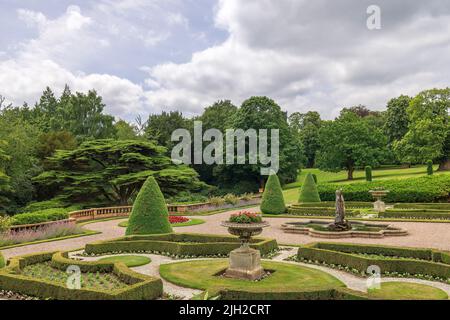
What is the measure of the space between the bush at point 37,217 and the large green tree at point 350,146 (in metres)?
39.3

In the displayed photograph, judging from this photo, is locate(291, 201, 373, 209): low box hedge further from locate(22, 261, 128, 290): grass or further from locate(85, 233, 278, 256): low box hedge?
locate(22, 261, 128, 290): grass

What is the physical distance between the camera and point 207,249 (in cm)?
1541

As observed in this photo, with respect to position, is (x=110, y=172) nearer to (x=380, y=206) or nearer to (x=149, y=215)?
(x=149, y=215)

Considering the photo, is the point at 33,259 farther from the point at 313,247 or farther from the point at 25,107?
the point at 25,107

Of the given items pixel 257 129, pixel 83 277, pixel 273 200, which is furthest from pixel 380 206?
pixel 257 129

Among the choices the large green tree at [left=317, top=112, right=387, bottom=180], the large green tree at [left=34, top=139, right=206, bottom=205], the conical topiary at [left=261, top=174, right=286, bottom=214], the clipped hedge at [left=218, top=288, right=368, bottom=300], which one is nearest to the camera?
the clipped hedge at [left=218, top=288, right=368, bottom=300]

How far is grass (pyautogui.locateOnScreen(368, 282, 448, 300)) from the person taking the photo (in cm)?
951

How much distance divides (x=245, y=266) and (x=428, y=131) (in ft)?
152

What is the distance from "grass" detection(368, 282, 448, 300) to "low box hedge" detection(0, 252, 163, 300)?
5.45 meters

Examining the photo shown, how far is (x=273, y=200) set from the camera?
99.0ft

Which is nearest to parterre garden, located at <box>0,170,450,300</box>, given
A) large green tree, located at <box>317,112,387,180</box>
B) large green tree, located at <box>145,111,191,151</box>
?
large green tree, located at <box>145,111,191,151</box>

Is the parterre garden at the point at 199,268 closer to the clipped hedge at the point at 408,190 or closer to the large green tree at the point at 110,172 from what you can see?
the large green tree at the point at 110,172

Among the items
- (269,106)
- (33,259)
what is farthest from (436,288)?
(269,106)

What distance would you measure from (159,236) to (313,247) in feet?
23.7
